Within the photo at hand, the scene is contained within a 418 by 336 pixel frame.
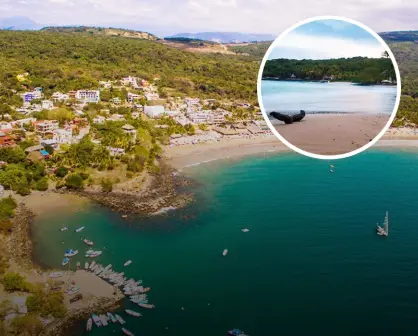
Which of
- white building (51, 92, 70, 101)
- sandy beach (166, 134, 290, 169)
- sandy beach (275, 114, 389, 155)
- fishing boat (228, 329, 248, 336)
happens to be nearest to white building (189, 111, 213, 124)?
sandy beach (166, 134, 290, 169)

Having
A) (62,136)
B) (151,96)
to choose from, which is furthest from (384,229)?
(151,96)

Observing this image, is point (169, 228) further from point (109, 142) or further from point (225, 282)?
point (109, 142)

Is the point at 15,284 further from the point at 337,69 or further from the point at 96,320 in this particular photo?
the point at 337,69

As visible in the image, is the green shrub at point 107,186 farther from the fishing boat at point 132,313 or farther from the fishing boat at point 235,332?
the fishing boat at point 235,332

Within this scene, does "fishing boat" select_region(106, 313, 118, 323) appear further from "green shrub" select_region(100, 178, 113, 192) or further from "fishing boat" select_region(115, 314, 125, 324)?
"green shrub" select_region(100, 178, 113, 192)

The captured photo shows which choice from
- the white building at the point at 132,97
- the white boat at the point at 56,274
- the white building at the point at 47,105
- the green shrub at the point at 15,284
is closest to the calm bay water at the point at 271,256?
the white boat at the point at 56,274
